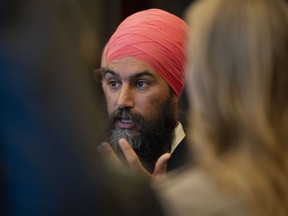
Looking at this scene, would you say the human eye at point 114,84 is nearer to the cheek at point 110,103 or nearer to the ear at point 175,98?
the cheek at point 110,103

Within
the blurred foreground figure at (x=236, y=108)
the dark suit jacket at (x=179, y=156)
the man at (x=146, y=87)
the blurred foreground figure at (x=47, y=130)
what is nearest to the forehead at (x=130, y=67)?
the man at (x=146, y=87)

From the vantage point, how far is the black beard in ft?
8.77

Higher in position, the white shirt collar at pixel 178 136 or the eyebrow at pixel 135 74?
the eyebrow at pixel 135 74

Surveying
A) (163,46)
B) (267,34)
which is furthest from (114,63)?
(267,34)

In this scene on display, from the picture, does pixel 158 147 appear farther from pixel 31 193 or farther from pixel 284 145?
pixel 31 193

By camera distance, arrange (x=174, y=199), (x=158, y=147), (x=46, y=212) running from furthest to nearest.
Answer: (x=158, y=147) → (x=174, y=199) → (x=46, y=212)

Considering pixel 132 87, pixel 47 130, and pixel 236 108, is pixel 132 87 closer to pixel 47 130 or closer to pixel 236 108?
pixel 236 108

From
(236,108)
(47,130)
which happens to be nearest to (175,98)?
(236,108)

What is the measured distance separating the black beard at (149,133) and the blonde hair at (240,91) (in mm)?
1253

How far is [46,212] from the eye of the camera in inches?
30.1

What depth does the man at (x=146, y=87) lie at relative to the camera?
2678 mm

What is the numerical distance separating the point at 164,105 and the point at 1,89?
200 cm

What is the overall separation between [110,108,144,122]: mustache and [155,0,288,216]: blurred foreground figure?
1.26 meters

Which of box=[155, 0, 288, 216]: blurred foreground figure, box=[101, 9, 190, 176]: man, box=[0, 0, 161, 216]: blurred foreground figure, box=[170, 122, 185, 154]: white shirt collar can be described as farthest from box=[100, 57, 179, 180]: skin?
box=[0, 0, 161, 216]: blurred foreground figure
